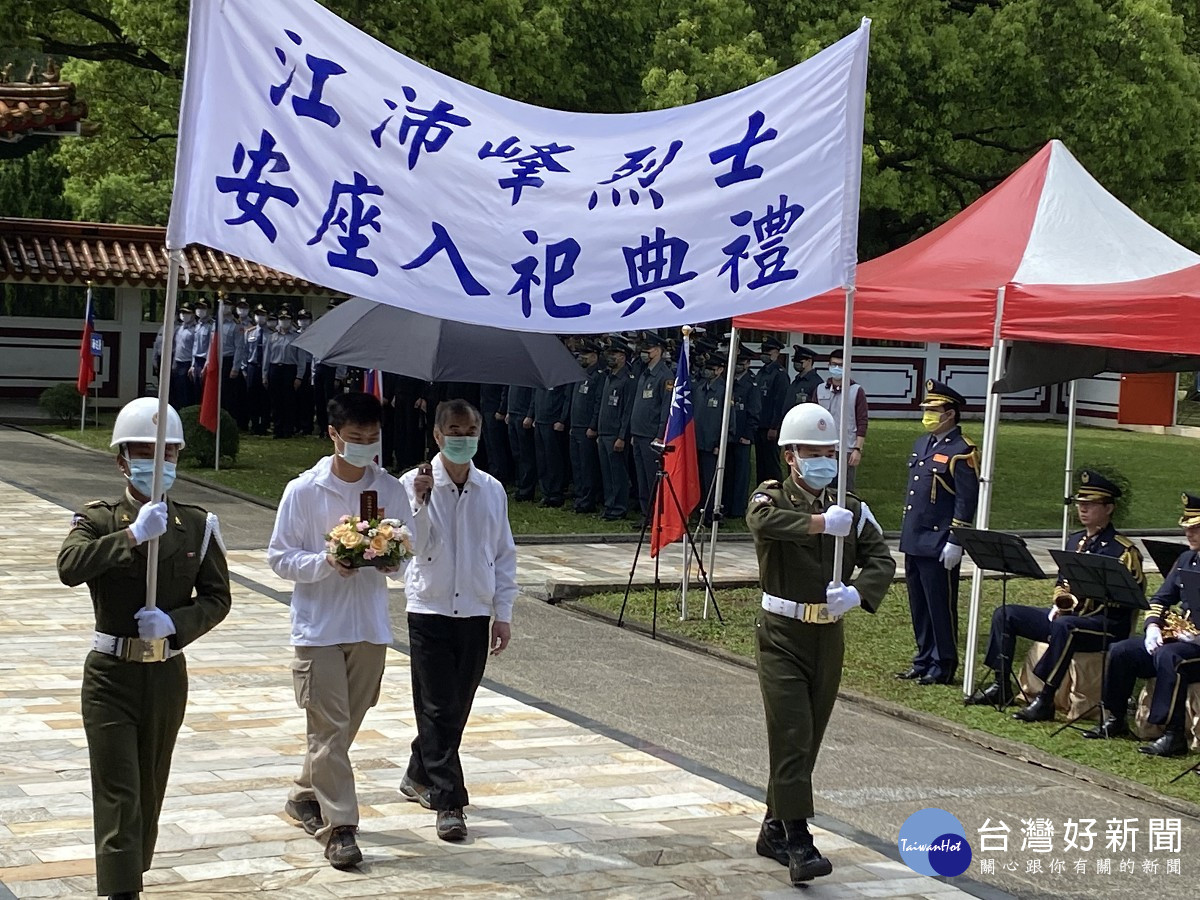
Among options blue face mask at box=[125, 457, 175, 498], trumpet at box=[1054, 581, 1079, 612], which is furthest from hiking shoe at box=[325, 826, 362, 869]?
trumpet at box=[1054, 581, 1079, 612]

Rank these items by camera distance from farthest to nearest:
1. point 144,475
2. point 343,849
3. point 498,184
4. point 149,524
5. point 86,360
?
point 86,360, point 343,849, point 498,184, point 144,475, point 149,524

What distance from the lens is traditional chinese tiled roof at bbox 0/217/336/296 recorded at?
28766 mm

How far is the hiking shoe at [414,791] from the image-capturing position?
773cm

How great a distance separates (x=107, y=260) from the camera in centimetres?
2953

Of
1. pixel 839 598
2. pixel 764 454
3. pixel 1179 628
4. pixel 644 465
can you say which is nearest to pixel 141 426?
pixel 839 598

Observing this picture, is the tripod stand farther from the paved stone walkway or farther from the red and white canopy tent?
the paved stone walkway

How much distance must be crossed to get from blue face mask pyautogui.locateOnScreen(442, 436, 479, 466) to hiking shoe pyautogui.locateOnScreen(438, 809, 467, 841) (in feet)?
5.02

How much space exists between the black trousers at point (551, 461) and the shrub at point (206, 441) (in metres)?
5.08

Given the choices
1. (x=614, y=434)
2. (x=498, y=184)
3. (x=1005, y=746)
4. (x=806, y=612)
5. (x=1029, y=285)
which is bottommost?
(x=1005, y=746)

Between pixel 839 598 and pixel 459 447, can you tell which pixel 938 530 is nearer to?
pixel 839 598

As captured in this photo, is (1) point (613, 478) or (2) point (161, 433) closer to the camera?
(2) point (161, 433)

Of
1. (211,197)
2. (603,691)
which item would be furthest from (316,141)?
(603,691)

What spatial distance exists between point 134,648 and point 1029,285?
22.1ft

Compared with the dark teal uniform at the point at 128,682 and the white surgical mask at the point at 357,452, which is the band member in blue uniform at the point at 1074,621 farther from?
the dark teal uniform at the point at 128,682
